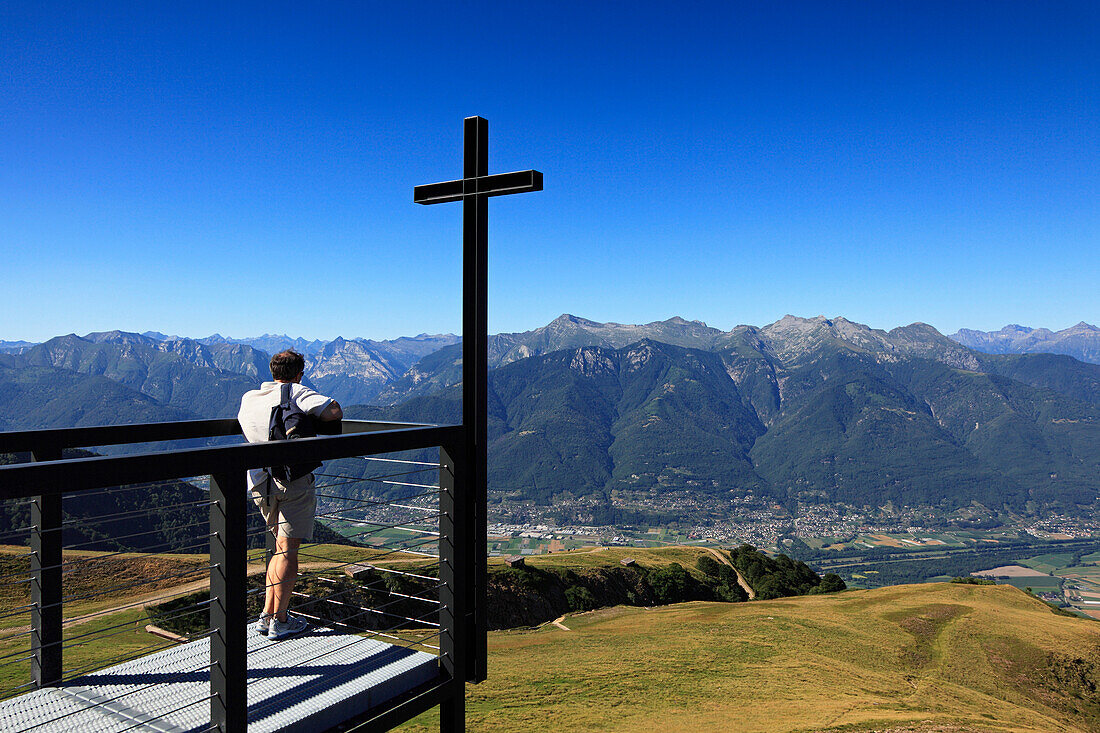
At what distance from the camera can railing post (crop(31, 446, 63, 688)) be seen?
4.46 meters

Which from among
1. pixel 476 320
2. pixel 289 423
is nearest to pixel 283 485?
pixel 289 423

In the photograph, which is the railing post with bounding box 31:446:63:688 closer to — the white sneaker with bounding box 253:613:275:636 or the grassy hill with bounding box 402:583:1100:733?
the white sneaker with bounding box 253:613:275:636

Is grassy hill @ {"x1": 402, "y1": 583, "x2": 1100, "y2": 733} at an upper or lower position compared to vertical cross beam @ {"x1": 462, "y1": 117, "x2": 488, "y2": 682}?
lower

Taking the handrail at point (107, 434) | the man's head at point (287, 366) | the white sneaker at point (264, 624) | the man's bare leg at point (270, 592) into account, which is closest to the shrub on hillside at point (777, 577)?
the white sneaker at point (264, 624)

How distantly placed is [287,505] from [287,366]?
1116 millimetres

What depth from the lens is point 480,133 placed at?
6.21 meters

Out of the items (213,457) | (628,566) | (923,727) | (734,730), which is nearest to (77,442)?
(213,457)

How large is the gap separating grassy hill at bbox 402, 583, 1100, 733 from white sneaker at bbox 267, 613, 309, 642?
4.48m

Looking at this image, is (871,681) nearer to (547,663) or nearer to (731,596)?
(547,663)

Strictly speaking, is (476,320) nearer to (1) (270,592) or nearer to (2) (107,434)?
(1) (270,592)

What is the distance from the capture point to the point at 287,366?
5227 millimetres

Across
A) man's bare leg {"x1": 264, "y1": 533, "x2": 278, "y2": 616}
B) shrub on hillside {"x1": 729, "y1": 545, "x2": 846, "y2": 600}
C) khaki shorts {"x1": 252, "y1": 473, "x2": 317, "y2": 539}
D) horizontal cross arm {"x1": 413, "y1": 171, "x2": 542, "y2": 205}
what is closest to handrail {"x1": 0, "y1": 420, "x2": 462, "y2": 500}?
khaki shorts {"x1": 252, "y1": 473, "x2": 317, "y2": 539}

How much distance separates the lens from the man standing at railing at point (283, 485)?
16.1 feet

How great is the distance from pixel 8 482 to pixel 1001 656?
25155 mm
